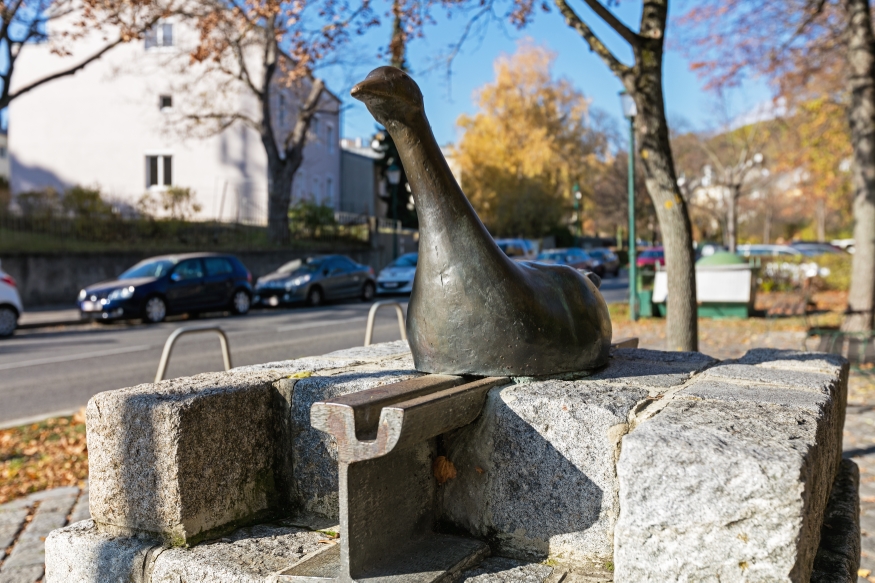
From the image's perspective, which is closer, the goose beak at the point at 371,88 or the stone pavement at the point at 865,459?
the goose beak at the point at 371,88

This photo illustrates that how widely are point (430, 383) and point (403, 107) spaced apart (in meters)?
0.93

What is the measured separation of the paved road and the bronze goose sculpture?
19.0 ft

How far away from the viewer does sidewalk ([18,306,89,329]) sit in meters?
15.9

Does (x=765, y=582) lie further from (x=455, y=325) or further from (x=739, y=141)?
(x=739, y=141)

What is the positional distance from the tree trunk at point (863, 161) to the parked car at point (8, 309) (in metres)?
14.7

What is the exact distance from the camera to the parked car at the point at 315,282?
2011 centimetres

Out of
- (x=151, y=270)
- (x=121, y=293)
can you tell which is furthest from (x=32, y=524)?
(x=151, y=270)

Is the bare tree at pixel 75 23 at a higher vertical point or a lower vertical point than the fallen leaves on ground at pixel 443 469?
higher

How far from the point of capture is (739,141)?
32.9 meters

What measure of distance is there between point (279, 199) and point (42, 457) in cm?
2200

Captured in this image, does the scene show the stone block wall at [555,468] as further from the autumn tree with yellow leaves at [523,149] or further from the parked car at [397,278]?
the autumn tree with yellow leaves at [523,149]

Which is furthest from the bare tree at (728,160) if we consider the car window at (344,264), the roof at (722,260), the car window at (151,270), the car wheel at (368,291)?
the car window at (151,270)

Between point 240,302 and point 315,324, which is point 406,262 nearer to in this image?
point 240,302

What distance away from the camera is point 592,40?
6.80 metres
